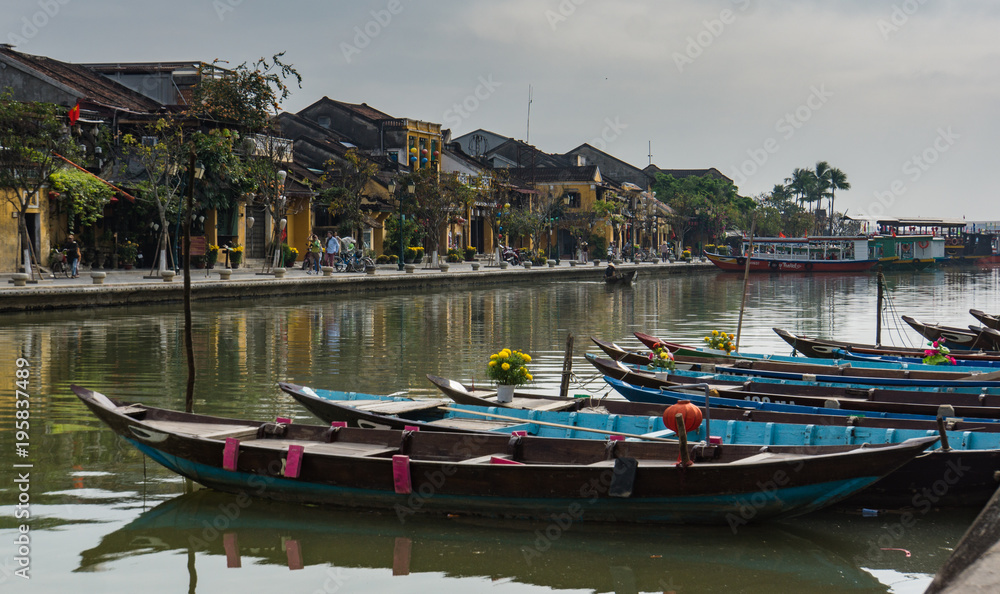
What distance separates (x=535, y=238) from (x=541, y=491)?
53739 millimetres

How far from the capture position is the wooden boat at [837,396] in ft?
33.2

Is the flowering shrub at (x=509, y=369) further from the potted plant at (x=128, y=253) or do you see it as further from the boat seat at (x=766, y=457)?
the potted plant at (x=128, y=253)

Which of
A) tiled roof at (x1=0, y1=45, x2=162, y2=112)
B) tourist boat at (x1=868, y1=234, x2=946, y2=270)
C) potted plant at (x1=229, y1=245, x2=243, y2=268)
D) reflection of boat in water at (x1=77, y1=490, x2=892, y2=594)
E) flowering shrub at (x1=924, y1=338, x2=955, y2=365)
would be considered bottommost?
reflection of boat in water at (x1=77, y1=490, x2=892, y2=594)

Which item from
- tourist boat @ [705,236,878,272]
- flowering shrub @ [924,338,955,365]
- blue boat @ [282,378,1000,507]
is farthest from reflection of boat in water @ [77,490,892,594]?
tourist boat @ [705,236,878,272]

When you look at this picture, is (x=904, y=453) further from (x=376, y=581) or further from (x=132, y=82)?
(x=132, y=82)

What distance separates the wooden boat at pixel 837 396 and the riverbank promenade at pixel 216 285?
16938 millimetres

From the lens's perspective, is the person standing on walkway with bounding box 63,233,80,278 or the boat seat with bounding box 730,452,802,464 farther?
the person standing on walkway with bounding box 63,233,80,278

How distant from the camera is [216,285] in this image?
28.7m

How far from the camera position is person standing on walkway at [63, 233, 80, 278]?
29297 millimetres

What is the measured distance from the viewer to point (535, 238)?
200ft

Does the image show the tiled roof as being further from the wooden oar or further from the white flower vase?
the wooden oar

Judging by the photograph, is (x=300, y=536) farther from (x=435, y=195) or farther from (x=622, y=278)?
(x=435, y=195)

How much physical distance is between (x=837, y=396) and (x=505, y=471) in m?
5.31

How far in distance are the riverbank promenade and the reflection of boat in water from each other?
17.6 meters
